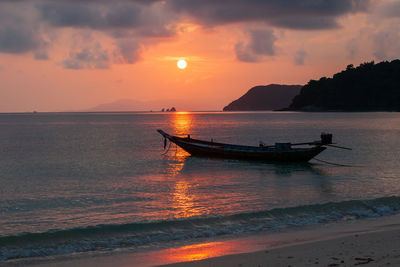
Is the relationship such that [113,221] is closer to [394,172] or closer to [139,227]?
[139,227]

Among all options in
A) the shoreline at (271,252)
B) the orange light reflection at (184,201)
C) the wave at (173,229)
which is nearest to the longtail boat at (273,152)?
the orange light reflection at (184,201)

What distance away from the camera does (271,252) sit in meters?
10.7

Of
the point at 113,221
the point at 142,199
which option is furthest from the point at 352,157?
the point at 113,221

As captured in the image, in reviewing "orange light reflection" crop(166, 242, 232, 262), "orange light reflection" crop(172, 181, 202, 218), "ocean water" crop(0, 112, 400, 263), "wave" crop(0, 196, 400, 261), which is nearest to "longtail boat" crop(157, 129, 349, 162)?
"ocean water" crop(0, 112, 400, 263)

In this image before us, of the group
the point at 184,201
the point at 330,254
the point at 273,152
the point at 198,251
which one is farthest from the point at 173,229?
the point at 273,152

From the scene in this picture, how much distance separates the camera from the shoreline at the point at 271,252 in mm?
9812

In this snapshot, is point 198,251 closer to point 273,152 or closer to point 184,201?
point 184,201

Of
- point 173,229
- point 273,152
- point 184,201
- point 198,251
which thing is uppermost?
point 273,152

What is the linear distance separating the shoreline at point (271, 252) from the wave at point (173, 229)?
86cm

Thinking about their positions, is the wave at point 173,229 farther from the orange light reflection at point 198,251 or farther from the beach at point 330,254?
the beach at point 330,254

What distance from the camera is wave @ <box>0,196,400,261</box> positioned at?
1264cm

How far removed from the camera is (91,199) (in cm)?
2075

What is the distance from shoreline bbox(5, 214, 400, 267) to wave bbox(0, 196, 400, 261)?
864 mm

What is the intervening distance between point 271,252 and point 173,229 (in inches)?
186
